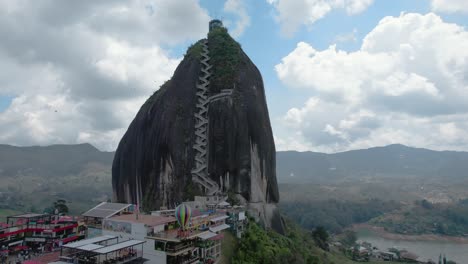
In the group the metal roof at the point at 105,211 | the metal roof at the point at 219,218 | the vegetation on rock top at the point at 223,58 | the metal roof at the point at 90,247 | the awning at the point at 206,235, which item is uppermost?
→ the vegetation on rock top at the point at 223,58

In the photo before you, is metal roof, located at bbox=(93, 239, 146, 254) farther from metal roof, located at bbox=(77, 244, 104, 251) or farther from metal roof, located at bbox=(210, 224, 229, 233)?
metal roof, located at bbox=(210, 224, 229, 233)

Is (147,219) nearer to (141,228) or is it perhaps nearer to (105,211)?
(141,228)

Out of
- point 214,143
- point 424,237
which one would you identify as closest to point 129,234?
point 214,143

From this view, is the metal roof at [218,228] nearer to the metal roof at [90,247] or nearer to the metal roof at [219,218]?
the metal roof at [219,218]

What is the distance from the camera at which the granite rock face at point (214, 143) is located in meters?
37.2

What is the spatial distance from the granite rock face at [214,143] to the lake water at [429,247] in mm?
44496

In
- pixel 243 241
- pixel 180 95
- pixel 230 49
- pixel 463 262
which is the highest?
pixel 230 49

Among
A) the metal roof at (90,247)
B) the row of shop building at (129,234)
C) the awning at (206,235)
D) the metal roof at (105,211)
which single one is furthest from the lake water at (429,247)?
the metal roof at (90,247)

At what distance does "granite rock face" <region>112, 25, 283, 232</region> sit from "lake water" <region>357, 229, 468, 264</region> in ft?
146

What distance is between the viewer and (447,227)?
9362 centimetres

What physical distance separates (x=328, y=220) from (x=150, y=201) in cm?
7109

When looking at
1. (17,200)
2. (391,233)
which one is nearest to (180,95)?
(391,233)

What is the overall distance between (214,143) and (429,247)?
6359 centimetres

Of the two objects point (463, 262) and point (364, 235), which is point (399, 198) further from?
point (463, 262)
